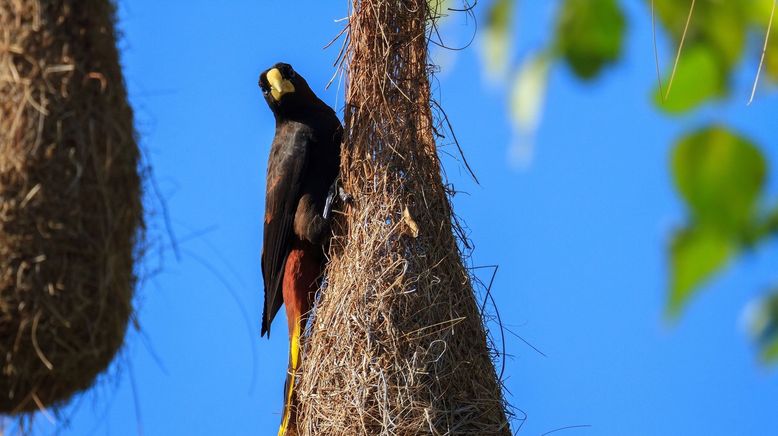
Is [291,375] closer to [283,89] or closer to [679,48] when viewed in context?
[283,89]

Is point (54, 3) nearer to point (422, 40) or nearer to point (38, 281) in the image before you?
point (38, 281)

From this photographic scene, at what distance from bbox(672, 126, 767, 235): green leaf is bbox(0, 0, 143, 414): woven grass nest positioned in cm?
165

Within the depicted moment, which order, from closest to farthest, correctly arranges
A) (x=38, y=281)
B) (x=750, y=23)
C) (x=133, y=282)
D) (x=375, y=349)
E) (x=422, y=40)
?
(x=750, y=23)
(x=38, y=281)
(x=133, y=282)
(x=375, y=349)
(x=422, y=40)

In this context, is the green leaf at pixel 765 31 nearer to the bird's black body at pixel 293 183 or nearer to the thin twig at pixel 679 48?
the thin twig at pixel 679 48

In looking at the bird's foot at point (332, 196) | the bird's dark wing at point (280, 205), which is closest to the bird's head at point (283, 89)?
the bird's dark wing at point (280, 205)

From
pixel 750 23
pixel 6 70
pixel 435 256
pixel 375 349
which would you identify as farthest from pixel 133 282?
pixel 750 23

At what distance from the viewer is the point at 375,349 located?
277cm

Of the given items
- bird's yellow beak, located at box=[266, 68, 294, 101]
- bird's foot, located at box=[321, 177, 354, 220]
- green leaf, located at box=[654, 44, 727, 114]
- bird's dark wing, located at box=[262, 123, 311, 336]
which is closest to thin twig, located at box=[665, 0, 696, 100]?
green leaf, located at box=[654, 44, 727, 114]

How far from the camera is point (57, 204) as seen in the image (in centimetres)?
183

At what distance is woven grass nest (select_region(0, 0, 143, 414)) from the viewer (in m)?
1.80

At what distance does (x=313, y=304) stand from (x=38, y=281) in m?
1.50

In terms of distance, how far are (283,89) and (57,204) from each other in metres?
1.83

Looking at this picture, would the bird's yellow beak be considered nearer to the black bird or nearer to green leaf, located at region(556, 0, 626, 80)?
the black bird

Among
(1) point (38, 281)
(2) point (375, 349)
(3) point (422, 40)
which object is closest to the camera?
(1) point (38, 281)
